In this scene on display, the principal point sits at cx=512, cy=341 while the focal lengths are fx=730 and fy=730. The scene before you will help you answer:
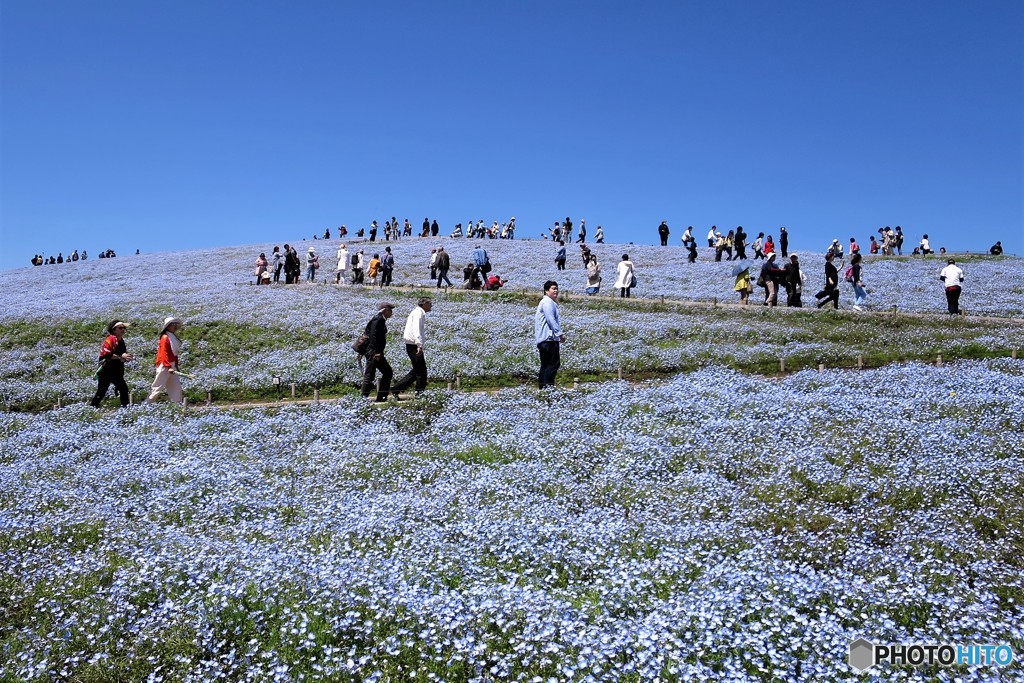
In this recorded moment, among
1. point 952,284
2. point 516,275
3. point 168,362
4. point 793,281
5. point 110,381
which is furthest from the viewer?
point 516,275

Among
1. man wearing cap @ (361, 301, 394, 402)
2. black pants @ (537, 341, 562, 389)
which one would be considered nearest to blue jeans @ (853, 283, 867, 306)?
black pants @ (537, 341, 562, 389)

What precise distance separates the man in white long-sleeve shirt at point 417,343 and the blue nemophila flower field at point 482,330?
3612 millimetres

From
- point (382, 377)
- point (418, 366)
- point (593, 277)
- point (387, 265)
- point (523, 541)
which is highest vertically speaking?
point (387, 265)

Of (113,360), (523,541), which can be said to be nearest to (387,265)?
(113,360)

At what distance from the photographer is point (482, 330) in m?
25.6

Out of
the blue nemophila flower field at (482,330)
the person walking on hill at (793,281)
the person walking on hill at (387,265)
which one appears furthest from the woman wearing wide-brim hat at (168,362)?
the person walking on hill at (387,265)

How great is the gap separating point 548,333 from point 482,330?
10.2 metres

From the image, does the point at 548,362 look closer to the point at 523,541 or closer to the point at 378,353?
the point at 378,353

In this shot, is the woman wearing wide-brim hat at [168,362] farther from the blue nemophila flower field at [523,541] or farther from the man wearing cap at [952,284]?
the man wearing cap at [952,284]

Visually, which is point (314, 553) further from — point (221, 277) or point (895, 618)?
point (221, 277)

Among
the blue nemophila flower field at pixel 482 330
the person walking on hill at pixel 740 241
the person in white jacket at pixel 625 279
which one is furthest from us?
the person walking on hill at pixel 740 241

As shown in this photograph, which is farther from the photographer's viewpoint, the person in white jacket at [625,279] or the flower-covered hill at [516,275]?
the flower-covered hill at [516,275]

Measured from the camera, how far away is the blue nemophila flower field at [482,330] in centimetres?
2020

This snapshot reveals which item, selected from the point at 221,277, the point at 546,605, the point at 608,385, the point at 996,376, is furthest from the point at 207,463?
the point at 221,277
